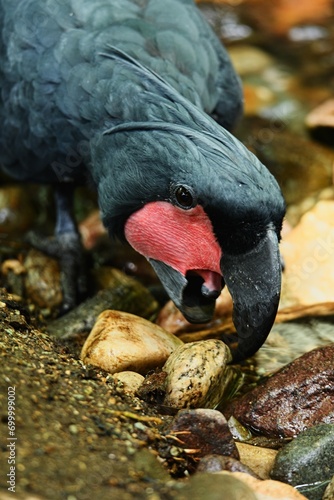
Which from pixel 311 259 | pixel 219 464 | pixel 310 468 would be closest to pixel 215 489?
pixel 219 464

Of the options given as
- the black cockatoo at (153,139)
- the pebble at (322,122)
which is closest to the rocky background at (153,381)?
the black cockatoo at (153,139)

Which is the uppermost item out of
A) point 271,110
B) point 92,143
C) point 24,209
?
point 92,143

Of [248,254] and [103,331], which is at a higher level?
[248,254]

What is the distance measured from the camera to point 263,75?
682cm

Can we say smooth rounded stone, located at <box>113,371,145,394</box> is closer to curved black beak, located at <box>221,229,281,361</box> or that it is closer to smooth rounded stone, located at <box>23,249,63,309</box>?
curved black beak, located at <box>221,229,281,361</box>

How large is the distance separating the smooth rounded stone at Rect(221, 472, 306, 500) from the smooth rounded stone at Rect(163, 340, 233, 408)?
55 centimetres

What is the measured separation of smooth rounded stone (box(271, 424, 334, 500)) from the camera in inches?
109

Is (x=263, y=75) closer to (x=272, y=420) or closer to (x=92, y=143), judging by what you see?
(x=92, y=143)

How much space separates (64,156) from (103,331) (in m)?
1.12

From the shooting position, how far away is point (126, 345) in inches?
129

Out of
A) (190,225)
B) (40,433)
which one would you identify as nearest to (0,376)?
(40,433)

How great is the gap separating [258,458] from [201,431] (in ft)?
1.20

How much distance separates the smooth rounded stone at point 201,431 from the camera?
→ 268 centimetres

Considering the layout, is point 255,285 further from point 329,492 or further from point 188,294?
point 329,492
